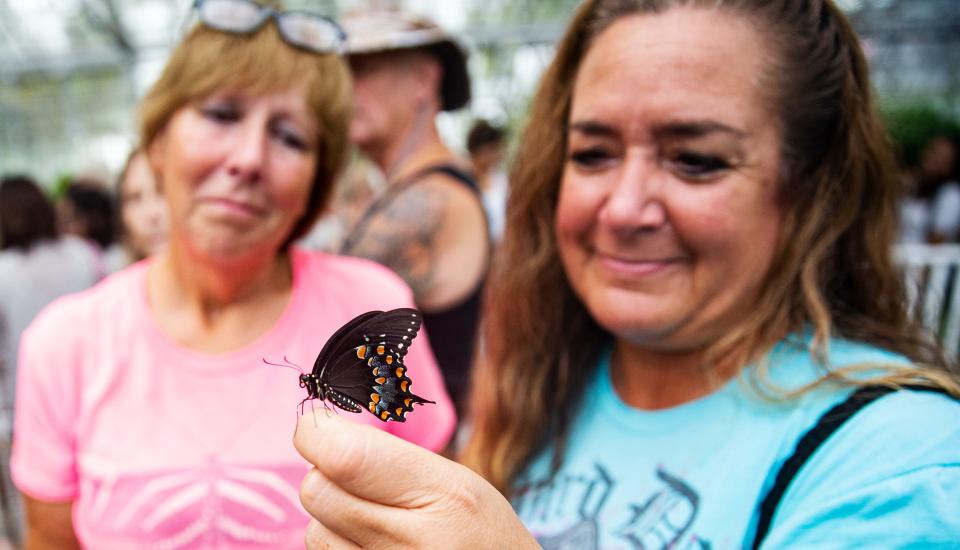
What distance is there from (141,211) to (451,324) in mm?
2151

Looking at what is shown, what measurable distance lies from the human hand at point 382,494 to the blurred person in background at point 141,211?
307 cm

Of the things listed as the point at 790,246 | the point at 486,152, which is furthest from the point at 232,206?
the point at 486,152

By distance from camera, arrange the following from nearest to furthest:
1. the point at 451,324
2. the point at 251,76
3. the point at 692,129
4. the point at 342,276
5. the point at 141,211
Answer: the point at 692,129
the point at 251,76
the point at 342,276
the point at 451,324
the point at 141,211

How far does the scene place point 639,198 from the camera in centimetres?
127

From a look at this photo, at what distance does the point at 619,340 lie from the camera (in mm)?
1654

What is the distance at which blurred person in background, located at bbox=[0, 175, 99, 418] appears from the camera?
433cm

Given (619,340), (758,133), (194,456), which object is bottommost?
(194,456)

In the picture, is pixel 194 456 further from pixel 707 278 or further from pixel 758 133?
pixel 758 133

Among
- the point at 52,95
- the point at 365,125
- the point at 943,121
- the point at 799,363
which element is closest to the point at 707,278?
the point at 799,363

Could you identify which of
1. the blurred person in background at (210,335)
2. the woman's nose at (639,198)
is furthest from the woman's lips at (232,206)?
the woman's nose at (639,198)

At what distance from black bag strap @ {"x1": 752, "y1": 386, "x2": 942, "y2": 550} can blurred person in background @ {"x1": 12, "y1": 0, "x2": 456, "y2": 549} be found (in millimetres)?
811

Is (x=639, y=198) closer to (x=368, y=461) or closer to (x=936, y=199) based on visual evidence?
(x=368, y=461)

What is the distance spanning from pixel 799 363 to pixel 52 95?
1804 cm

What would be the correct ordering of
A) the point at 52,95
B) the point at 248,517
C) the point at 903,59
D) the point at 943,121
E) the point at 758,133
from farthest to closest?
the point at 52,95 → the point at 903,59 → the point at 943,121 → the point at 248,517 → the point at 758,133
